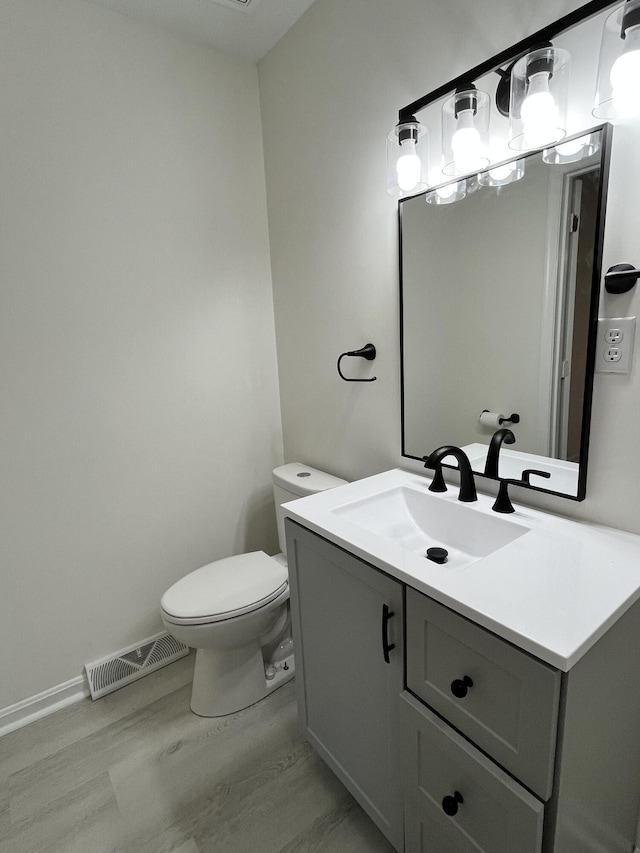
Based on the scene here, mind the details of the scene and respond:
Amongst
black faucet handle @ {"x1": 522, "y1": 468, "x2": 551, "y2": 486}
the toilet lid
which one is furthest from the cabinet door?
black faucet handle @ {"x1": 522, "y1": 468, "x2": 551, "y2": 486}

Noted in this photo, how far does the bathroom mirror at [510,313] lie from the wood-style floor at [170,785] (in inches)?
43.7

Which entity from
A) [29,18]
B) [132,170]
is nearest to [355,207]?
[132,170]

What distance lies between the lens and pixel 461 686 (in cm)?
88

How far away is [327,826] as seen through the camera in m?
1.33

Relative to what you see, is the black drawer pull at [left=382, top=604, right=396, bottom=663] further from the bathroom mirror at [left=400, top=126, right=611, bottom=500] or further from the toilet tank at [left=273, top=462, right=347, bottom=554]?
the toilet tank at [left=273, top=462, right=347, bottom=554]

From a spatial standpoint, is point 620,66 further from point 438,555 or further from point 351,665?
point 351,665

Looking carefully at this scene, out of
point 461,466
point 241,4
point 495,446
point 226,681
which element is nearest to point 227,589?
point 226,681

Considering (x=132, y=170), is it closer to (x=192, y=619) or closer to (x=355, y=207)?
(x=355, y=207)

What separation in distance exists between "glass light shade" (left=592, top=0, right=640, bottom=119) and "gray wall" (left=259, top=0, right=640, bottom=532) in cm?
7

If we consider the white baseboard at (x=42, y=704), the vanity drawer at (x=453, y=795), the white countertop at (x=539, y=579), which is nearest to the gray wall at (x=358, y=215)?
the white countertop at (x=539, y=579)

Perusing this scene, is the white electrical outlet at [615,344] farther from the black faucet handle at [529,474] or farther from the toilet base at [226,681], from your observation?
the toilet base at [226,681]

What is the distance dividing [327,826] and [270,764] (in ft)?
0.89

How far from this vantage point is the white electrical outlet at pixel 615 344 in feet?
3.32

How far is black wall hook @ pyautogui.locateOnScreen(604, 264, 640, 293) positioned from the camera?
3.23 ft
